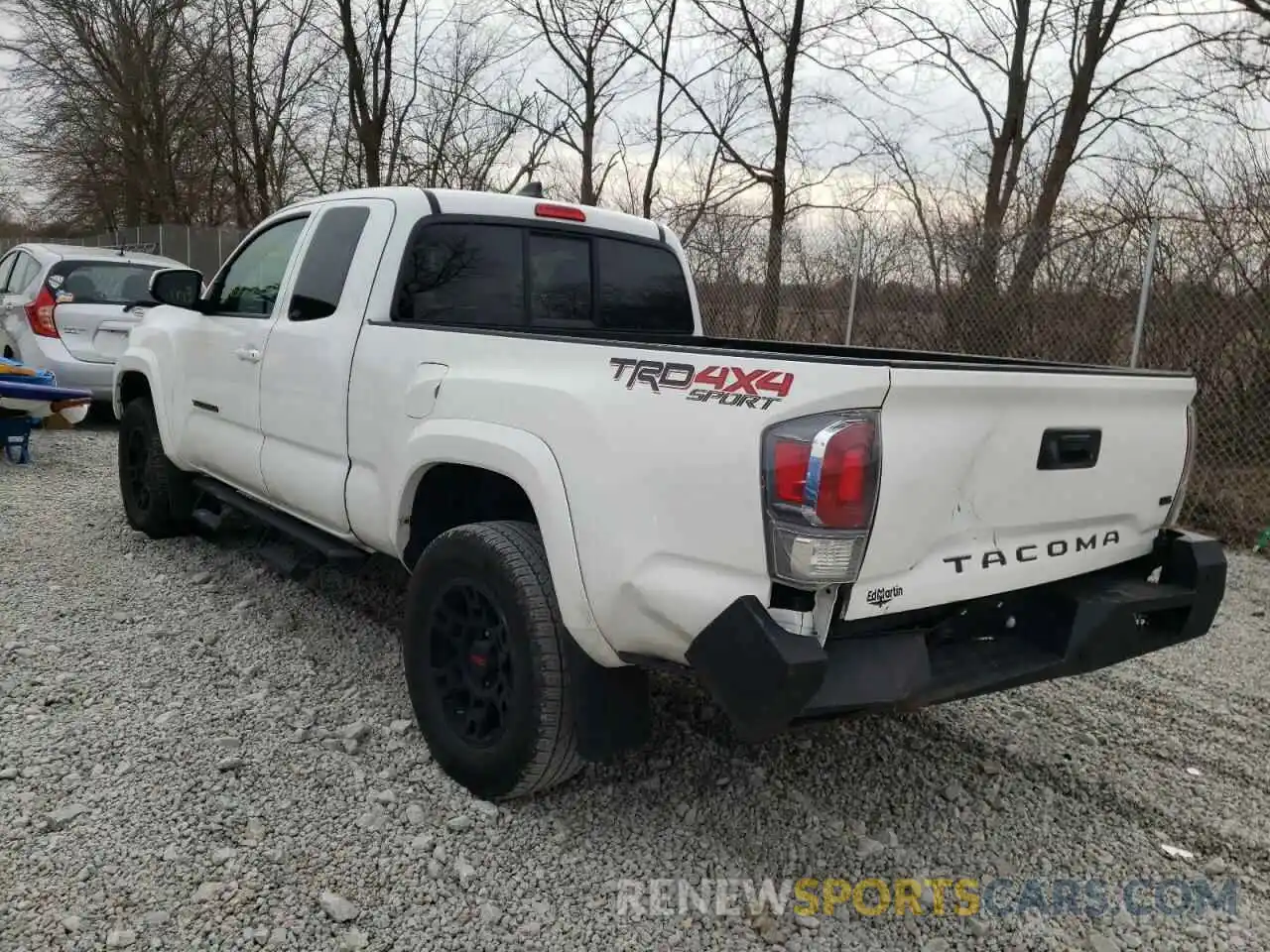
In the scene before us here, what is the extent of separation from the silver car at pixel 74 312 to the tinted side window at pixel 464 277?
20.3 ft

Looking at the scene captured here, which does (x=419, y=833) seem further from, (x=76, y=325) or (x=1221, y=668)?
(x=76, y=325)

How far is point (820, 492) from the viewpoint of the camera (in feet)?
6.93

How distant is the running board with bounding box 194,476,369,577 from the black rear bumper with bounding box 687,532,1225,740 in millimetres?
1967

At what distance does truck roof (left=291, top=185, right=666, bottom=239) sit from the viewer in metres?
3.68

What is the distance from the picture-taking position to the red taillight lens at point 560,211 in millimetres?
3965

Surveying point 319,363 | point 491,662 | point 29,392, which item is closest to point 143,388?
point 29,392

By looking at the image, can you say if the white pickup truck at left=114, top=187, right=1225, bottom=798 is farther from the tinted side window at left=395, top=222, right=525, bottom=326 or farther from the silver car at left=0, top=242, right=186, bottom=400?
the silver car at left=0, top=242, right=186, bottom=400

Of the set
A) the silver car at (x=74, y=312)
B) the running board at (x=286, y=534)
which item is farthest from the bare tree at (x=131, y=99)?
the running board at (x=286, y=534)

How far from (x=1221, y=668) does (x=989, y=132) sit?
9727mm

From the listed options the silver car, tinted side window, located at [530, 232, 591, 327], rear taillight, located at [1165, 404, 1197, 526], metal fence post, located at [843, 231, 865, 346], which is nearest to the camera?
rear taillight, located at [1165, 404, 1197, 526]

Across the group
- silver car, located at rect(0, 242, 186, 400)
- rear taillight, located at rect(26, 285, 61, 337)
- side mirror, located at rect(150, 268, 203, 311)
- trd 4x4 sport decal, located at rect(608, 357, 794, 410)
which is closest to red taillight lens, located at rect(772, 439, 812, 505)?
trd 4x4 sport decal, located at rect(608, 357, 794, 410)

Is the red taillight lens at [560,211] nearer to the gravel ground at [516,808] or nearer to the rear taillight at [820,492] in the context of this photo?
the gravel ground at [516,808]

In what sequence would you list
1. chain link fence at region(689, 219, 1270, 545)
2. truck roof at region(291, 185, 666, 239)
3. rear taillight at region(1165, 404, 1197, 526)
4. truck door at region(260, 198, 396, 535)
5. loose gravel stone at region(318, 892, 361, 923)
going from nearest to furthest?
loose gravel stone at region(318, 892, 361, 923) → rear taillight at region(1165, 404, 1197, 526) → truck door at region(260, 198, 396, 535) → truck roof at region(291, 185, 666, 239) → chain link fence at region(689, 219, 1270, 545)

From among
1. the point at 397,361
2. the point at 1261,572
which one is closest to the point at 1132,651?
the point at 397,361
